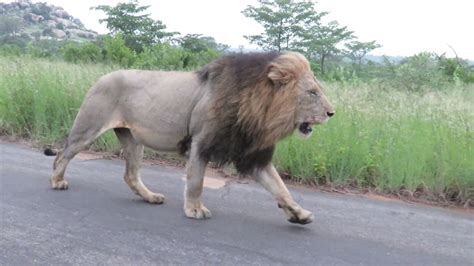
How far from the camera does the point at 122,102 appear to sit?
5262mm

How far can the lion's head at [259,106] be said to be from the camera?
14.5 ft

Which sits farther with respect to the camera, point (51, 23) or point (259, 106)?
point (51, 23)

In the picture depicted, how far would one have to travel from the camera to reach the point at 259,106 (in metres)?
4.48

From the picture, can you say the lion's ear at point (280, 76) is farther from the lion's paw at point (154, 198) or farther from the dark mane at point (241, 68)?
the lion's paw at point (154, 198)

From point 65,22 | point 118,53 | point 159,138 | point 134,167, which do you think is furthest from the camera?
point 65,22

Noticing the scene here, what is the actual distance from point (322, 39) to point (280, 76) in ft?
98.8

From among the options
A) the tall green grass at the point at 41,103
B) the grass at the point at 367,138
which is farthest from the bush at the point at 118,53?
the grass at the point at 367,138

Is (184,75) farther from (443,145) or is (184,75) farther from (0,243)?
(443,145)

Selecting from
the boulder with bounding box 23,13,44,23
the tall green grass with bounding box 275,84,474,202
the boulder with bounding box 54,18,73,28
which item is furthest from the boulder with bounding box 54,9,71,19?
the tall green grass with bounding box 275,84,474,202

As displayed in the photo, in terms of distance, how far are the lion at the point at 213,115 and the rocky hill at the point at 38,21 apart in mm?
46599

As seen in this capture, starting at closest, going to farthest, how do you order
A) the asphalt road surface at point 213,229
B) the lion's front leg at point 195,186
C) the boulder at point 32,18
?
the asphalt road surface at point 213,229
the lion's front leg at point 195,186
the boulder at point 32,18

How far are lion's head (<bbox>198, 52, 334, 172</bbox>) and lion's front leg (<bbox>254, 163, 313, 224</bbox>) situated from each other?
10 centimetres

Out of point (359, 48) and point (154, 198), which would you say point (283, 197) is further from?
point (359, 48)

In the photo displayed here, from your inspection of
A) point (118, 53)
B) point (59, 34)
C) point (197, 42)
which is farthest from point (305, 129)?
point (59, 34)
